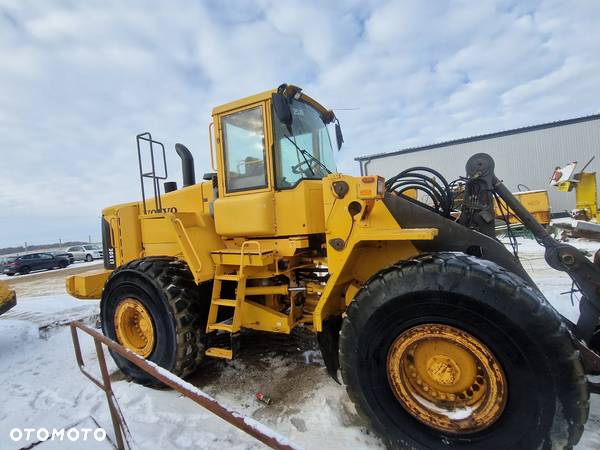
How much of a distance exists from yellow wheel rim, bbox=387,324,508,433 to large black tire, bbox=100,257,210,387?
2167 mm

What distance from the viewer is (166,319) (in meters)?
3.72

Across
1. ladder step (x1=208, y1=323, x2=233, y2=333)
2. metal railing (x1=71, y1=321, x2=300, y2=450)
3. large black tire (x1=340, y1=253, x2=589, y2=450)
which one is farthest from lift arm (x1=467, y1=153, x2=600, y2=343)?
ladder step (x1=208, y1=323, x2=233, y2=333)

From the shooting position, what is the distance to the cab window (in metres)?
3.67

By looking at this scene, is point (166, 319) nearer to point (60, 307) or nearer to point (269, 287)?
point (269, 287)

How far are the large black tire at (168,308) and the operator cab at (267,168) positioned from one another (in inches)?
28.6

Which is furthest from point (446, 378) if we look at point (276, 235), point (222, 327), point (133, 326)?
point (133, 326)

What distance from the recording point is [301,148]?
12.5 feet

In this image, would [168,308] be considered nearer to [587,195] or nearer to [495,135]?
[587,195]

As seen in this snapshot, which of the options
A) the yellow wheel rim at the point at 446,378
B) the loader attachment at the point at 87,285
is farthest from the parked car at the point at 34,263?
the yellow wheel rim at the point at 446,378

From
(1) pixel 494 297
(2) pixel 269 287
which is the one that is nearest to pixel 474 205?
(1) pixel 494 297

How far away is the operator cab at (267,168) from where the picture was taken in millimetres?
3508

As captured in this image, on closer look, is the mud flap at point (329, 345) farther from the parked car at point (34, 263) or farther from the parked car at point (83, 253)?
the parked car at point (83, 253)

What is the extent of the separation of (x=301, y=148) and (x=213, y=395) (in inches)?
110

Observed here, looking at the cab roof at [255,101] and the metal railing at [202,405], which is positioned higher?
the cab roof at [255,101]
